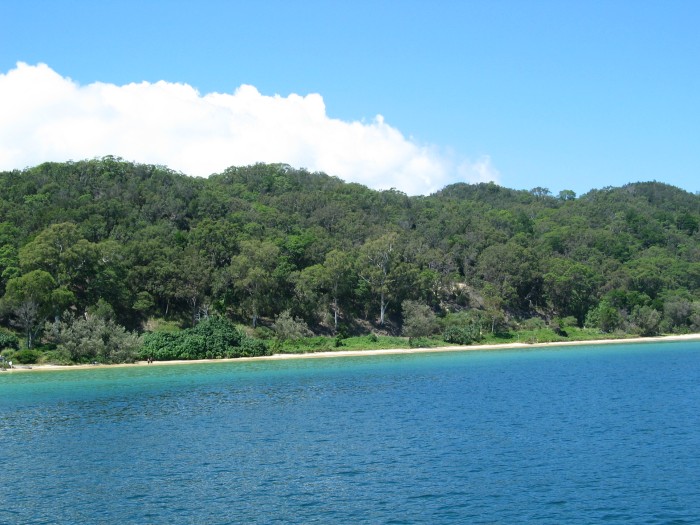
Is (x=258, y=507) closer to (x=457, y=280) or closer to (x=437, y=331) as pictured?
(x=437, y=331)

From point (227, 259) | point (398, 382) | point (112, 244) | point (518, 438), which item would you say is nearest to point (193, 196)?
point (227, 259)

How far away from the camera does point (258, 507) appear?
1998cm

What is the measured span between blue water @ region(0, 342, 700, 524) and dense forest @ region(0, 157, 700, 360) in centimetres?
2242

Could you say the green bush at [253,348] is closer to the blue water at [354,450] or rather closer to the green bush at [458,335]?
the blue water at [354,450]

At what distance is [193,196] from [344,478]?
87394 mm

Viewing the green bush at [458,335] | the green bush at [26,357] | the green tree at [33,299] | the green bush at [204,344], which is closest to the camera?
the green bush at [26,357]

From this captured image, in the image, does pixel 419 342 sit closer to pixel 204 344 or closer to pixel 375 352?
pixel 375 352

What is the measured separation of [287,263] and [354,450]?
198 feet

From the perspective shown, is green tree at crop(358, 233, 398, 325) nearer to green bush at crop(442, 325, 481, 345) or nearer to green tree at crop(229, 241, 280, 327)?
green bush at crop(442, 325, 481, 345)

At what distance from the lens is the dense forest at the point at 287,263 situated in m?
70.0

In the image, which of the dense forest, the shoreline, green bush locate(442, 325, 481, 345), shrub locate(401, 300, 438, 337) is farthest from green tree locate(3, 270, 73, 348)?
green bush locate(442, 325, 481, 345)

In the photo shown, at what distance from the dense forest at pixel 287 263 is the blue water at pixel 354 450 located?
73.6ft

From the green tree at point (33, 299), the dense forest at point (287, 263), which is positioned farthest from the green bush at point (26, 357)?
the green tree at point (33, 299)

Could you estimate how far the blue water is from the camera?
1972cm
